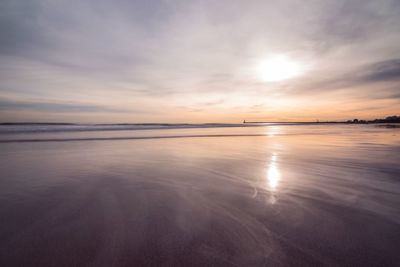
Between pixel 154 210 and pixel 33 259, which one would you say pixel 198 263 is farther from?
pixel 33 259

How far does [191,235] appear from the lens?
2.10 metres

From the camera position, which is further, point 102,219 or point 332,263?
point 102,219

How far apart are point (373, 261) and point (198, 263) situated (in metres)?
1.48

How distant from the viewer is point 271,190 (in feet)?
11.4

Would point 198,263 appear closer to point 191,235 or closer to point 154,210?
point 191,235

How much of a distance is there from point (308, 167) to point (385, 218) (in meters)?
2.84

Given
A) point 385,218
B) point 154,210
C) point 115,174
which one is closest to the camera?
point 385,218

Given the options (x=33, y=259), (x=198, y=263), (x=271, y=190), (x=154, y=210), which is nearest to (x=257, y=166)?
(x=271, y=190)

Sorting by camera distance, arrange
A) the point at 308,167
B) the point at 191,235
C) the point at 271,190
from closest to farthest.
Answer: the point at 191,235
the point at 271,190
the point at 308,167

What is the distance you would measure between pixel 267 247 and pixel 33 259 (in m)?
2.09

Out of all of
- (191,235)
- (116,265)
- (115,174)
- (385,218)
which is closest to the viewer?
(116,265)

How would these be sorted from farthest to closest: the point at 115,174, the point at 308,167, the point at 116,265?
1. the point at 308,167
2. the point at 115,174
3. the point at 116,265

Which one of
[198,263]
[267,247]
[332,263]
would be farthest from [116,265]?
[332,263]

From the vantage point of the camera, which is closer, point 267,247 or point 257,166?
point 267,247
